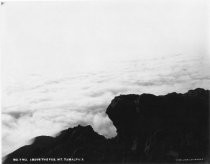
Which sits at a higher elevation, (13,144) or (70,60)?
(70,60)

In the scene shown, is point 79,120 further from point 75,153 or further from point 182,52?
point 182,52

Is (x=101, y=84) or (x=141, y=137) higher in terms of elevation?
(x=101, y=84)

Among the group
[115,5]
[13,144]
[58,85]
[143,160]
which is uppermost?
[115,5]

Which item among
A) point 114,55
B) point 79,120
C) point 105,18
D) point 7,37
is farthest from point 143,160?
point 7,37
